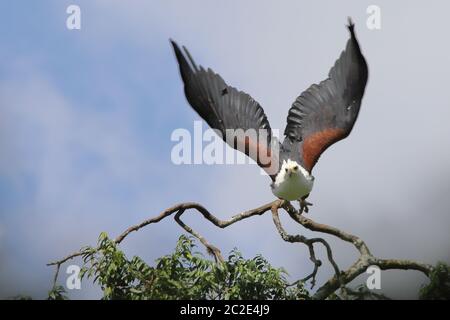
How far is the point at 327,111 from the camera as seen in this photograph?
8758mm

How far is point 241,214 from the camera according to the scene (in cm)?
894

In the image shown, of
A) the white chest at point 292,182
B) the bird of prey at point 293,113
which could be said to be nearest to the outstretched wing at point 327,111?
the bird of prey at point 293,113

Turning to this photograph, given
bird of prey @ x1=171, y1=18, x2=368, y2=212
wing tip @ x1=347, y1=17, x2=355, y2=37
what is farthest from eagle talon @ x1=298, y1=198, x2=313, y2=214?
wing tip @ x1=347, y1=17, x2=355, y2=37

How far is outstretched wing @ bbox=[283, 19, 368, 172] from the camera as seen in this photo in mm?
8547

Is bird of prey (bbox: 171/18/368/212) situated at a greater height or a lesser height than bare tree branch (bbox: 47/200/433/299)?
greater

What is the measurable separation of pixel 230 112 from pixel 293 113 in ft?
2.42

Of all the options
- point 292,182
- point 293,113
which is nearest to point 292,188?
point 292,182

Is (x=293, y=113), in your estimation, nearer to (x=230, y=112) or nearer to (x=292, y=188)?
(x=230, y=112)

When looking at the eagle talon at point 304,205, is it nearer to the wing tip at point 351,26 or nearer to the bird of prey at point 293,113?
the bird of prey at point 293,113

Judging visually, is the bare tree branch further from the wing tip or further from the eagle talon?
the wing tip

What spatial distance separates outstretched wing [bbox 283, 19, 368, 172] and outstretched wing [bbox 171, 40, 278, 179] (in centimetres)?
31
